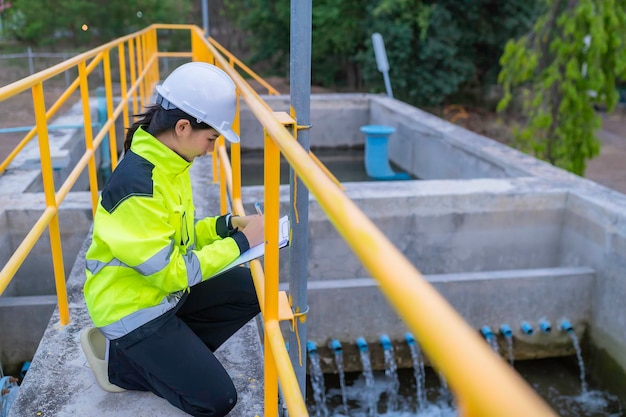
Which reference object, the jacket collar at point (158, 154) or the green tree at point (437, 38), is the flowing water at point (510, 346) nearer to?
the jacket collar at point (158, 154)

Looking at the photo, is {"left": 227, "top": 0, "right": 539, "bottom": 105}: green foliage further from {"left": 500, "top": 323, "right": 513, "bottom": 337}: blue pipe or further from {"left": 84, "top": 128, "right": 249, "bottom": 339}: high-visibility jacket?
{"left": 84, "top": 128, "right": 249, "bottom": 339}: high-visibility jacket

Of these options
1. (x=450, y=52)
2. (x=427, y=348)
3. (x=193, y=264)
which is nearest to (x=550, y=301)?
(x=193, y=264)

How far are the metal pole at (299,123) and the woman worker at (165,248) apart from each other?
4.8 inches

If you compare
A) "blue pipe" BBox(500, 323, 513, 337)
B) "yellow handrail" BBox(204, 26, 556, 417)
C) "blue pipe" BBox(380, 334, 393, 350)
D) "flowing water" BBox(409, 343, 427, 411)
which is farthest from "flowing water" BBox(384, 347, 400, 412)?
"yellow handrail" BBox(204, 26, 556, 417)

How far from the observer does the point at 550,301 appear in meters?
5.06

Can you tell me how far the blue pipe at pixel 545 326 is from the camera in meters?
5.11

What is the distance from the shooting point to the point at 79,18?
20.0 m

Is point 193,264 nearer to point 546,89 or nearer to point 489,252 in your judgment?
point 489,252

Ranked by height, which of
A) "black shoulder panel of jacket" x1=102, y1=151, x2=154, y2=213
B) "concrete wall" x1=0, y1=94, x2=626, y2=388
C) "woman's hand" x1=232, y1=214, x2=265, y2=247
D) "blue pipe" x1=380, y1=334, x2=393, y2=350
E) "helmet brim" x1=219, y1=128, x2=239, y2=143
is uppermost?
"helmet brim" x1=219, y1=128, x2=239, y2=143

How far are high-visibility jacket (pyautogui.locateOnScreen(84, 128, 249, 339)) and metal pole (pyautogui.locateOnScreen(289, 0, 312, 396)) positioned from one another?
6.5 inches

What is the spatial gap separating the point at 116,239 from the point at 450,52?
13901 mm

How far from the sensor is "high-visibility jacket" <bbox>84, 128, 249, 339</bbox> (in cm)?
181

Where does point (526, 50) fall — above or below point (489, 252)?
above

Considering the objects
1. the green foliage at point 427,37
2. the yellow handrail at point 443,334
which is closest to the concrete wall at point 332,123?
the green foliage at point 427,37
